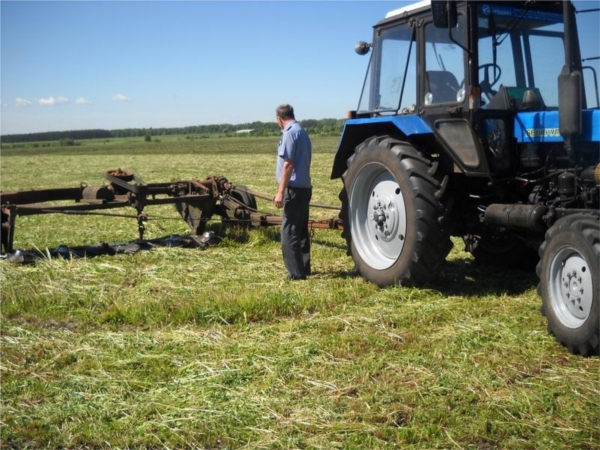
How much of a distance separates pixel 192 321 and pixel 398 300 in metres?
1.66

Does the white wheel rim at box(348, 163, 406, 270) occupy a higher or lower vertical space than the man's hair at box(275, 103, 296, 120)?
lower

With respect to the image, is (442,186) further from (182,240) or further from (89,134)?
(89,134)

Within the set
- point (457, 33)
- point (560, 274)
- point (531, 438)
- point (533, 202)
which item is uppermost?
point (457, 33)

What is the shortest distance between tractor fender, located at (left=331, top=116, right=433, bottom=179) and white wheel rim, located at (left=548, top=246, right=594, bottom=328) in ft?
5.93

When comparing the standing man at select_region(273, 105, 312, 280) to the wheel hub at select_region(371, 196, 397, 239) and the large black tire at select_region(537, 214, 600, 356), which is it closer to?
the wheel hub at select_region(371, 196, 397, 239)

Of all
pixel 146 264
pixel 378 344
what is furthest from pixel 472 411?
pixel 146 264

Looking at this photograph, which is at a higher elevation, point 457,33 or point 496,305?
point 457,33

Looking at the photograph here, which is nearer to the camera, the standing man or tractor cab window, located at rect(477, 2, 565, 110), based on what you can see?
tractor cab window, located at rect(477, 2, 565, 110)

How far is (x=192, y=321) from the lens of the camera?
512cm

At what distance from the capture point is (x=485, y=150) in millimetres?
5379

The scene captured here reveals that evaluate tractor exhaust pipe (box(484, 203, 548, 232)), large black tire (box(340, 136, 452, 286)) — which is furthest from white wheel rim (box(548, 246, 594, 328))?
large black tire (box(340, 136, 452, 286))

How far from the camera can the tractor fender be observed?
232 inches

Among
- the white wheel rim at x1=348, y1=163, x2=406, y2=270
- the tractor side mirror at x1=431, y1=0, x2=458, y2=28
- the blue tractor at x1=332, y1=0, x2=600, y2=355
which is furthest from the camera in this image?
the white wheel rim at x1=348, y1=163, x2=406, y2=270

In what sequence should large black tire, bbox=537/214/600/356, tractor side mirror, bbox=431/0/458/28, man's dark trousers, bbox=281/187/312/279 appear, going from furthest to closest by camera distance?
man's dark trousers, bbox=281/187/312/279, tractor side mirror, bbox=431/0/458/28, large black tire, bbox=537/214/600/356
